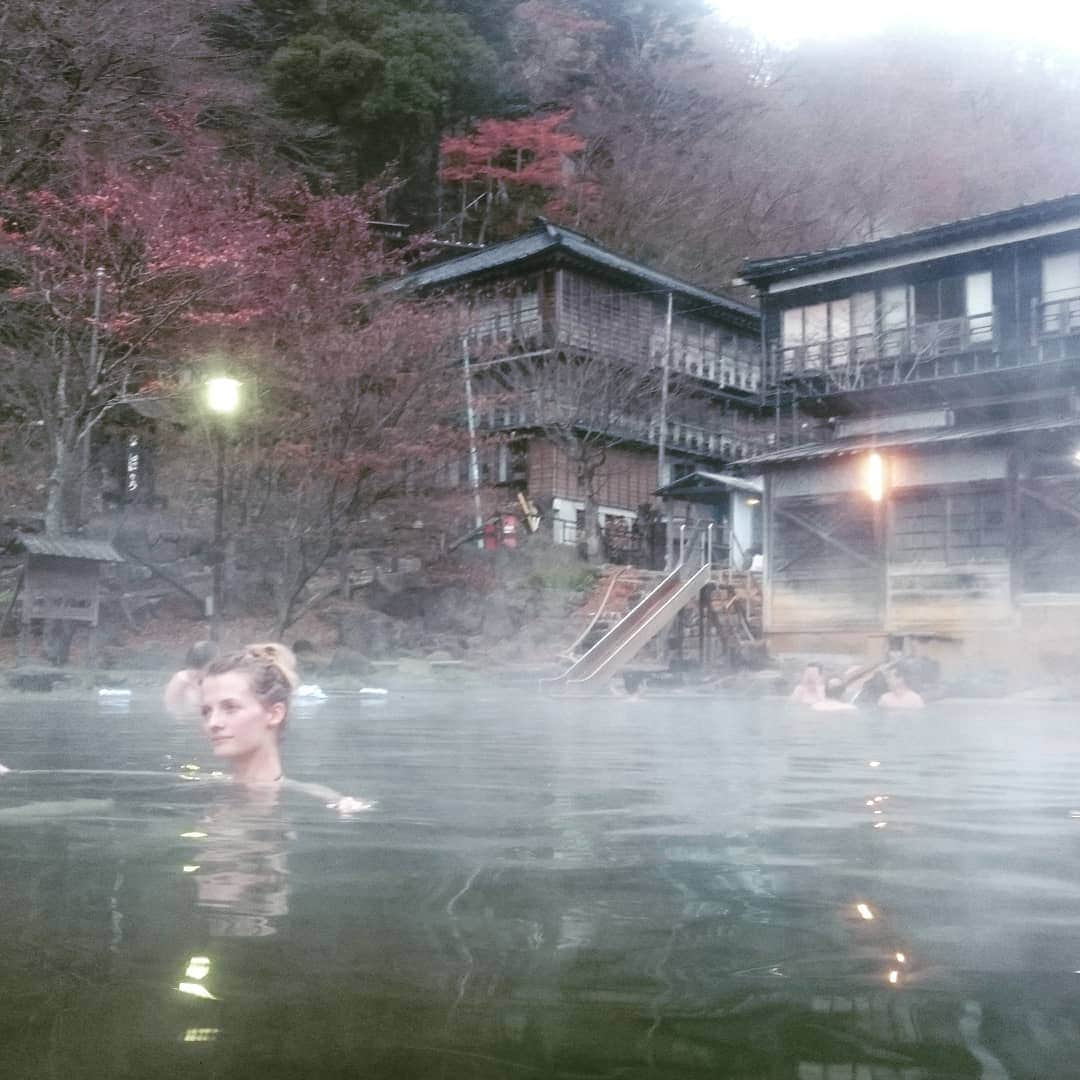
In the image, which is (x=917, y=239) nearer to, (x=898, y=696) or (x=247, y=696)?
(x=898, y=696)

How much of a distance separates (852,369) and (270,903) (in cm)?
2050

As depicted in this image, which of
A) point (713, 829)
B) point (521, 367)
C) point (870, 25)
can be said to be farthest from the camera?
point (870, 25)

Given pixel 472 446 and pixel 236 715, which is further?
pixel 472 446

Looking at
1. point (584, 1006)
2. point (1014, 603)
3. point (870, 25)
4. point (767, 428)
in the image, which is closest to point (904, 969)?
point (584, 1006)

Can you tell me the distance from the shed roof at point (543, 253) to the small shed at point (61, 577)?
10.6m

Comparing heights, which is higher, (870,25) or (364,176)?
(870,25)

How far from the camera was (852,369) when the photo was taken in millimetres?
21422

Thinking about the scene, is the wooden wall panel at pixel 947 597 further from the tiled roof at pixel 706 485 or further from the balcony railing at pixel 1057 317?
the tiled roof at pixel 706 485

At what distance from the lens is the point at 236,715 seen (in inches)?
151

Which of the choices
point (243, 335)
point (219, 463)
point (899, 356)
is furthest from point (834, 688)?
point (243, 335)

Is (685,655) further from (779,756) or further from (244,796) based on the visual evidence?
(244,796)

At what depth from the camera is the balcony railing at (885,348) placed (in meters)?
20.2

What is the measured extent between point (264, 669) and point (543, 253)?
22.3m

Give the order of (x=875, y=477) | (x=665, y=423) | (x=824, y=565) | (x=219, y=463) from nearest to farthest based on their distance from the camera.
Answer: (x=219, y=463)
(x=875, y=477)
(x=824, y=565)
(x=665, y=423)
